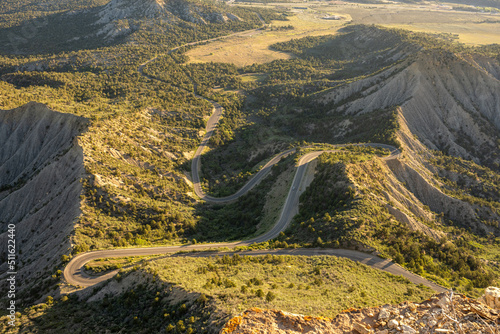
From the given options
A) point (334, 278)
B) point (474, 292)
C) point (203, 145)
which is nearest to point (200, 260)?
point (334, 278)

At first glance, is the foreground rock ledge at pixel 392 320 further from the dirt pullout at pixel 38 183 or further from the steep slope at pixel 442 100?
the steep slope at pixel 442 100

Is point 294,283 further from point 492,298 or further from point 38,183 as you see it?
point 38,183

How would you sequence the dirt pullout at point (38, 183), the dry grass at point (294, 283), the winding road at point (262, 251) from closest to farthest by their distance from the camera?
the dry grass at point (294, 283) < the winding road at point (262, 251) < the dirt pullout at point (38, 183)

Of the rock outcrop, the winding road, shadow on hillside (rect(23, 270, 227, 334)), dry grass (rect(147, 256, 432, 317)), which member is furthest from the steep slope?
shadow on hillside (rect(23, 270, 227, 334))

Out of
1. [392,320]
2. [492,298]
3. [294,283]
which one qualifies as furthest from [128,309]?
[492,298]

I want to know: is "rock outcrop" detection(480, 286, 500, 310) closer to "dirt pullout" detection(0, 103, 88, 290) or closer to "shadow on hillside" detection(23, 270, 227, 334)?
"shadow on hillside" detection(23, 270, 227, 334)

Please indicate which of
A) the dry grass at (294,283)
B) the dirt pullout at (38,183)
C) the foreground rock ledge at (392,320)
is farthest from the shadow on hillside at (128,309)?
the dirt pullout at (38,183)

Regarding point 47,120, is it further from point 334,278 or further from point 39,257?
point 334,278
